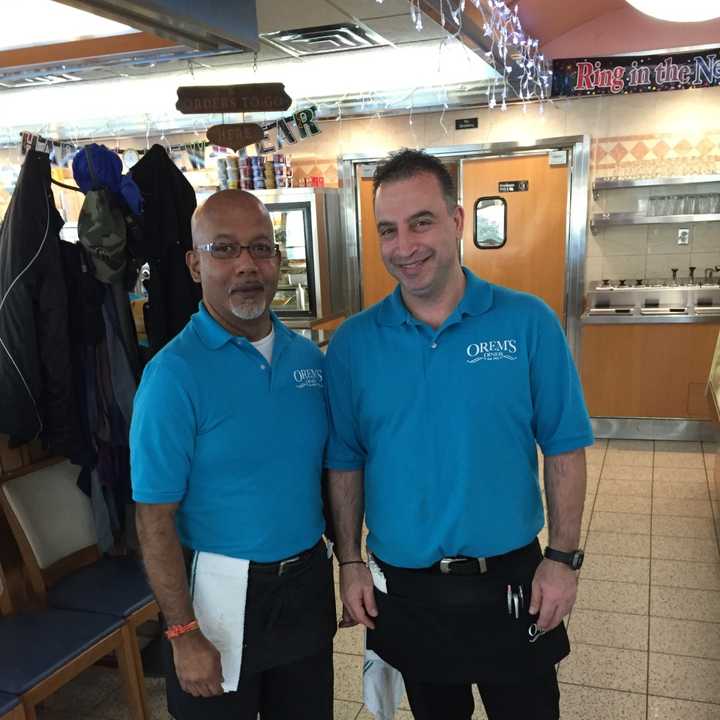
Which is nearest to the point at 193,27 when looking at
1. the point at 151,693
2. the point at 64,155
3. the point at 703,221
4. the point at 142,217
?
the point at 142,217

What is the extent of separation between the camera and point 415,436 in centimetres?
151

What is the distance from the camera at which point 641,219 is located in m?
5.21

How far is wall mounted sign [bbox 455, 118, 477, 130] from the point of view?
5.72m

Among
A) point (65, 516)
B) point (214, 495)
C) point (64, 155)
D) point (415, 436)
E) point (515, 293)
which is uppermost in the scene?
point (64, 155)

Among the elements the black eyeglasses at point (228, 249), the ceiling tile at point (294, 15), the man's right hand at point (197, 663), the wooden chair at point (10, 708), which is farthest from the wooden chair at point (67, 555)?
the ceiling tile at point (294, 15)

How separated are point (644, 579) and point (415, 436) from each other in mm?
2376

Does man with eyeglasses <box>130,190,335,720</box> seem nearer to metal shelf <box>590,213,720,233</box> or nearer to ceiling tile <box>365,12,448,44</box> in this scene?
ceiling tile <box>365,12,448,44</box>

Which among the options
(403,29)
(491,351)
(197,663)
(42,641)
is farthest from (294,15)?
(197,663)

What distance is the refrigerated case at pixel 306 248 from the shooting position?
5.71 meters

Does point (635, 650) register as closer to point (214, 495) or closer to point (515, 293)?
point (515, 293)

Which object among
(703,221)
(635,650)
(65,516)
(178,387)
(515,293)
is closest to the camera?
(178,387)

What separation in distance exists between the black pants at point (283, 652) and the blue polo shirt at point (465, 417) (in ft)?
0.77

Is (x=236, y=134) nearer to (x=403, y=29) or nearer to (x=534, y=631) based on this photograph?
(x=403, y=29)

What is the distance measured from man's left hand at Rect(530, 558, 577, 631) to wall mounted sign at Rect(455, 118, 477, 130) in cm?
489
